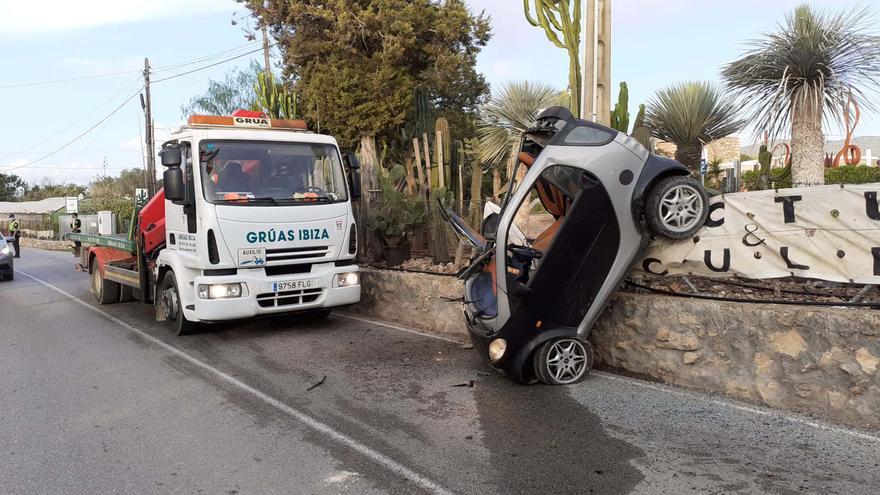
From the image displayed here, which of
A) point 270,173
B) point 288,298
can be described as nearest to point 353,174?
point 270,173

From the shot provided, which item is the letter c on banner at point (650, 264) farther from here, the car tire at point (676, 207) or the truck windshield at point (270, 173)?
the truck windshield at point (270, 173)

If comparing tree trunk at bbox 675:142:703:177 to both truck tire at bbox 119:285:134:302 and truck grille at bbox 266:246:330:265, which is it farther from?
truck tire at bbox 119:285:134:302

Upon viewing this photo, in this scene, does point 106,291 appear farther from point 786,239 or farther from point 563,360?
point 786,239

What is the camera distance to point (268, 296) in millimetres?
7477

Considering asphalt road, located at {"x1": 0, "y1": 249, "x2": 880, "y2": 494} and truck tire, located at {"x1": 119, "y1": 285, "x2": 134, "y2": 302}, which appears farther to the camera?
truck tire, located at {"x1": 119, "y1": 285, "x2": 134, "y2": 302}

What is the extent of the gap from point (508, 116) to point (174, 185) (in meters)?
8.56

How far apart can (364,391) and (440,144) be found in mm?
6587

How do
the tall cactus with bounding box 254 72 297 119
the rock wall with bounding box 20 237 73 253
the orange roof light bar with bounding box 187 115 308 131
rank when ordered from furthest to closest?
the rock wall with bounding box 20 237 73 253, the tall cactus with bounding box 254 72 297 119, the orange roof light bar with bounding box 187 115 308 131

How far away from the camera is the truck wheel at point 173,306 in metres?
7.88

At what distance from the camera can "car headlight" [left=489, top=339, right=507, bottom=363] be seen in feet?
A: 17.3

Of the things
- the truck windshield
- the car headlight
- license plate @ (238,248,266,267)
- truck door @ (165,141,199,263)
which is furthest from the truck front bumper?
the car headlight

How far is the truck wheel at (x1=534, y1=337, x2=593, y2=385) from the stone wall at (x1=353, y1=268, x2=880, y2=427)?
1.68ft

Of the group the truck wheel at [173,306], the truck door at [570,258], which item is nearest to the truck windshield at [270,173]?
the truck wheel at [173,306]

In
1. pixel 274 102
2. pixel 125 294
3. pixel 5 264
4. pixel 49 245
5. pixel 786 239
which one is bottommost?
pixel 49 245
